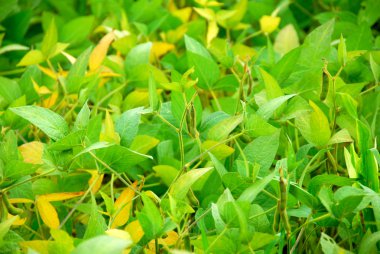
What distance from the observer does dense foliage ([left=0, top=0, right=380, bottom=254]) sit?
2.56 feet

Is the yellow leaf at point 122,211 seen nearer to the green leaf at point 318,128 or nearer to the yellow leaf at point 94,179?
the yellow leaf at point 94,179

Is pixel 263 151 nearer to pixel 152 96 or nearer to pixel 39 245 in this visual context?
pixel 152 96

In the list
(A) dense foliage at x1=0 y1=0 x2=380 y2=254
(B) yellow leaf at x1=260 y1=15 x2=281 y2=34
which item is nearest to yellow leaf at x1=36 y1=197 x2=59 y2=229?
(A) dense foliage at x1=0 y1=0 x2=380 y2=254

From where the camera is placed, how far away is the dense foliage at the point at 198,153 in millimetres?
780

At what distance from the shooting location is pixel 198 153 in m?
0.99

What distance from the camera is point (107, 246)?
0.62 m

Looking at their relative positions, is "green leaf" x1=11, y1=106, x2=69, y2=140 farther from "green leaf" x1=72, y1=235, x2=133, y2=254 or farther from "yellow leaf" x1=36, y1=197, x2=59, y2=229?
"green leaf" x1=72, y1=235, x2=133, y2=254

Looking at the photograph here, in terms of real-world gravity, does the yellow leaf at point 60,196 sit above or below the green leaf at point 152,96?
below

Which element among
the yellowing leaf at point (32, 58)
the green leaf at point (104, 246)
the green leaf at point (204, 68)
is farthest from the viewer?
the yellowing leaf at point (32, 58)

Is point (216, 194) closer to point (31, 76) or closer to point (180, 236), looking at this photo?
point (180, 236)

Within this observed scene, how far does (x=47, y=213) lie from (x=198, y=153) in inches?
9.9

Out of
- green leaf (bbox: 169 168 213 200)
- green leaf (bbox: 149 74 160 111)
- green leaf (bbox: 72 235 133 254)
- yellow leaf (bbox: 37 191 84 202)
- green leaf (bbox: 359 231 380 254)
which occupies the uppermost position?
green leaf (bbox: 149 74 160 111)

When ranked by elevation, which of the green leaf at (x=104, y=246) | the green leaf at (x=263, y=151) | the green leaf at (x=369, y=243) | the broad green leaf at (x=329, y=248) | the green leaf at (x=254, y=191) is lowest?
the green leaf at (x=369, y=243)

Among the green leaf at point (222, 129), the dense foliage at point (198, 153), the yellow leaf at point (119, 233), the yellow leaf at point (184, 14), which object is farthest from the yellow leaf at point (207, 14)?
the yellow leaf at point (119, 233)
